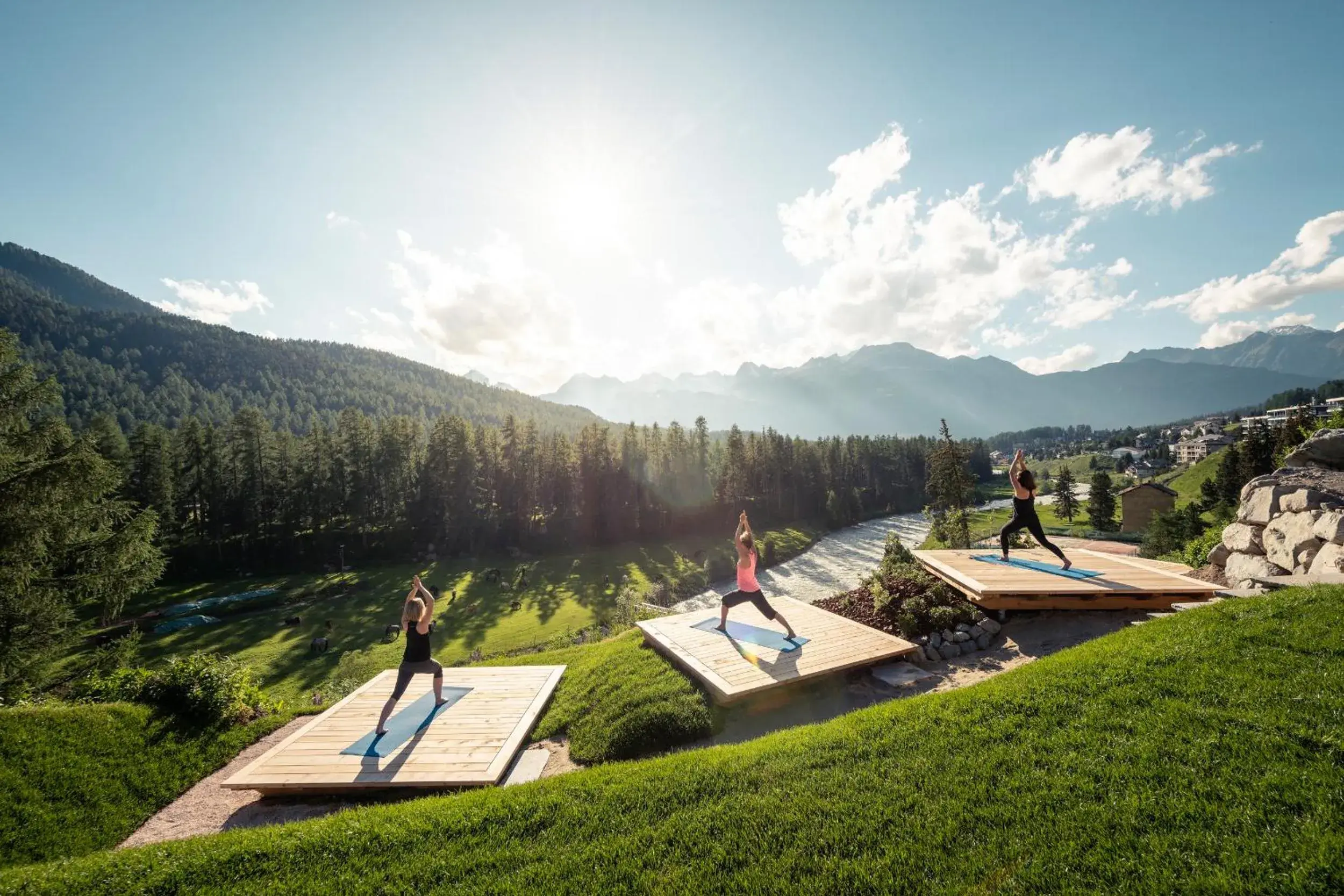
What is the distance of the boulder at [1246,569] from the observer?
10.7 meters

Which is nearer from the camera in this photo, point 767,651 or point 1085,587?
point 767,651

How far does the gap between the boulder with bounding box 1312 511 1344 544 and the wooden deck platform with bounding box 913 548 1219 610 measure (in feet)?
6.38

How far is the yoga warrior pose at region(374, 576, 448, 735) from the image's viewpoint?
9055mm

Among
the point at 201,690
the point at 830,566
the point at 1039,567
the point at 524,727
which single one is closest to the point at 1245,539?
the point at 1039,567

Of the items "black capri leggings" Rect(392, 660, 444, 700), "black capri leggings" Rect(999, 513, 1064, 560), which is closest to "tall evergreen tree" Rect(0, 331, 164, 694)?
"black capri leggings" Rect(392, 660, 444, 700)

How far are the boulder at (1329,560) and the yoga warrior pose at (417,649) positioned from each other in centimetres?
1656

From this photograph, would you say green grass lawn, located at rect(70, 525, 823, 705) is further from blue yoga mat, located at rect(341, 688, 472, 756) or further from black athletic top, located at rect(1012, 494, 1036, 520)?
black athletic top, located at rect(1012, 494, 1036, 520)

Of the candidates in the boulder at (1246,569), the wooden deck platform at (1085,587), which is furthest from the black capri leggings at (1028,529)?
the boulder at (1246,569)

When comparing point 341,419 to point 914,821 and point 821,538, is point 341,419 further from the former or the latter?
point 914,821

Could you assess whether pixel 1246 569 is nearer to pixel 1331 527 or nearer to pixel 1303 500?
pixel 1303 500

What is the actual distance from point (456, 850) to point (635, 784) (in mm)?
2062

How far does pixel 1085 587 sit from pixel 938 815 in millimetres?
9303

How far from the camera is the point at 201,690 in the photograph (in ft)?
35.0

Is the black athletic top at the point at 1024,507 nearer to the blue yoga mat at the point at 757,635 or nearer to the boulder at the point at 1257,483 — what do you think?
Answer: the boulder at the point at 1257,483
